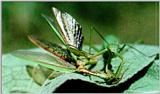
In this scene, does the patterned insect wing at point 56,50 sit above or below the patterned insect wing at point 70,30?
below

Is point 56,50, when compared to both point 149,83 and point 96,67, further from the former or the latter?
point 149,83

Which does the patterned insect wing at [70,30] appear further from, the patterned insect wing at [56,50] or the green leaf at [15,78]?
the green leaf at [15,78]

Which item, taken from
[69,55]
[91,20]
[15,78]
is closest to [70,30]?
[69,55]

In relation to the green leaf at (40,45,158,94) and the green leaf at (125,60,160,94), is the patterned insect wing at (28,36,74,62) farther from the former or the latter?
the green leaf at (125,60,160,94)

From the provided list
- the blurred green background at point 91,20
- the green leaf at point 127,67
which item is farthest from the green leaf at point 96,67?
the blurred green background at point 91,20

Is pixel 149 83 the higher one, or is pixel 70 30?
pixel 70 30

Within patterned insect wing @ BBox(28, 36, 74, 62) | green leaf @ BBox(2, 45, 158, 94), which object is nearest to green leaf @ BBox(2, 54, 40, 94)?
green leaf @ BBox(2, 45, 158, 94)

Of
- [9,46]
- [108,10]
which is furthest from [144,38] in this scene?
[9,46]
